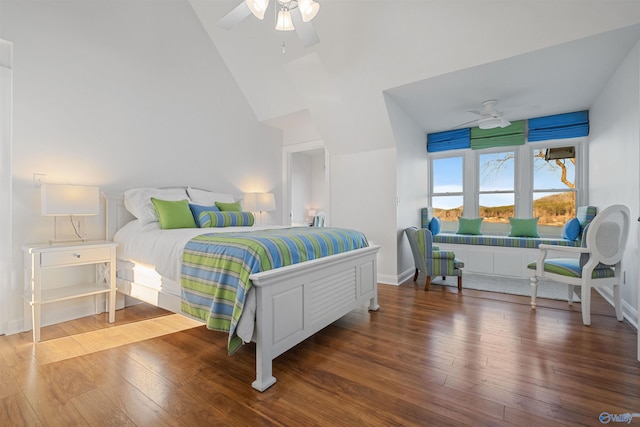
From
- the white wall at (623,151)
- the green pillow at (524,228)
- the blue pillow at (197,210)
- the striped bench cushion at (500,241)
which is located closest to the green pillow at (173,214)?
the blue pillow at (197,210)

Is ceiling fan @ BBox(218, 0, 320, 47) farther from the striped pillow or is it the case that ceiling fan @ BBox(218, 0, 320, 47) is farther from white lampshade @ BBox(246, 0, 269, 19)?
the striped pillow

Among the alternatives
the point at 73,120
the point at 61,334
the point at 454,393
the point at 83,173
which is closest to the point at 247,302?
the point at 454,393

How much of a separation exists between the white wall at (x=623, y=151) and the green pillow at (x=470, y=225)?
1.54 meters

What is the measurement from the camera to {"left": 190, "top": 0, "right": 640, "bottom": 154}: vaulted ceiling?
8.38 ft

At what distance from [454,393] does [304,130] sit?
14.4 feet

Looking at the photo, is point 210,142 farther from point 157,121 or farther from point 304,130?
point 304,130

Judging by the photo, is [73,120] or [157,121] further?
[157,121]

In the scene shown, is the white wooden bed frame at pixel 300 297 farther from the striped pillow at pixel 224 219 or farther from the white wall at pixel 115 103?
the white wall at pixel 115 103

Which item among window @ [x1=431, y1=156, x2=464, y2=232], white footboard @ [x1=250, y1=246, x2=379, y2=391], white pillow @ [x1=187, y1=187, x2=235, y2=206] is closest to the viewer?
white footboard @ [x1=250, y1=246, x2=379, y2=391]

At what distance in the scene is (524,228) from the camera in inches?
182

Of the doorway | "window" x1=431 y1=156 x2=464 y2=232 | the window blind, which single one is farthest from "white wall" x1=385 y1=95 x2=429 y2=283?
the doorway

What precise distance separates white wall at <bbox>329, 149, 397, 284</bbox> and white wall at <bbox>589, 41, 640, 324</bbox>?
7.53ft

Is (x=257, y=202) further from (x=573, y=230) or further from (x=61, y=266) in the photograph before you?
(x=573, y=230)

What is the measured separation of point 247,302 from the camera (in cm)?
170
